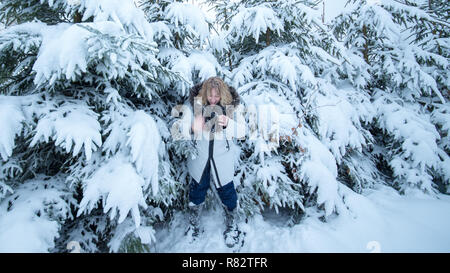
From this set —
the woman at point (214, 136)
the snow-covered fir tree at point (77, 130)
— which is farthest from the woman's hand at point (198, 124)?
the snow-covered fir tree at point (77, 130)

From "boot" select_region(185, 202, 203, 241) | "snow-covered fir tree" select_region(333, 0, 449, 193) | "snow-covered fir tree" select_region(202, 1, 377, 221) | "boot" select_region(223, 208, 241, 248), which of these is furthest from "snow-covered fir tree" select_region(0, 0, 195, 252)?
"snow-covered fir tree" select_region(333, 0, 449, 193)

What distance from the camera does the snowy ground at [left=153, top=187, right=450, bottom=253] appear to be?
8.48 ft

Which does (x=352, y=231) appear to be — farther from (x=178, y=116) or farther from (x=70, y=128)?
(x=70, y=128)

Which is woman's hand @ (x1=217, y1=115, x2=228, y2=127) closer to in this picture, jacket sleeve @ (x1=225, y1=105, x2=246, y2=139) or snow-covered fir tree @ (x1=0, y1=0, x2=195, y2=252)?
jacket sleeve @ (x1=225, y1=105, x2=246, y2=139)

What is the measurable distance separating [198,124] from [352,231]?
256 centimetres

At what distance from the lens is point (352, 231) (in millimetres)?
2822

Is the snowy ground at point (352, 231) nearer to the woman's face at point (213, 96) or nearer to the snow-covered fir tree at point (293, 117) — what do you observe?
the snow-covered fir tree at point (293, 117)

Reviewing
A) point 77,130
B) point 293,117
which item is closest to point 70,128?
point 77,130

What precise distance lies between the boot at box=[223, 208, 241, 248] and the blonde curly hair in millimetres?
1665

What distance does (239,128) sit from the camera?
294cm

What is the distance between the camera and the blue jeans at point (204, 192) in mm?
2998

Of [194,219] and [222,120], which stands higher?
[222,120]

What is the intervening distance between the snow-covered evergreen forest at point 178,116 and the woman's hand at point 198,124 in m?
0.21
